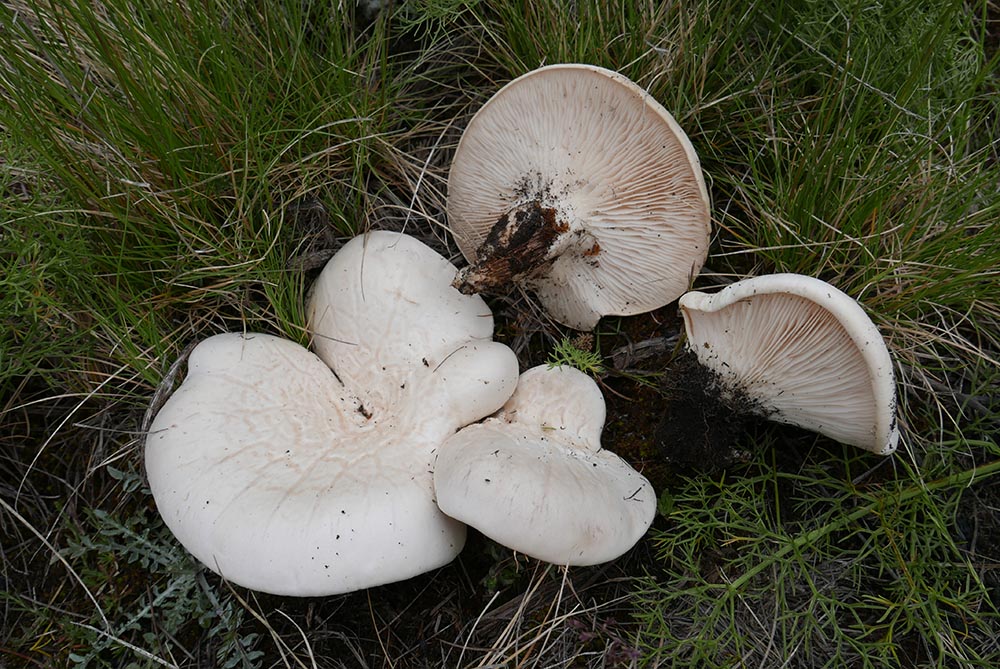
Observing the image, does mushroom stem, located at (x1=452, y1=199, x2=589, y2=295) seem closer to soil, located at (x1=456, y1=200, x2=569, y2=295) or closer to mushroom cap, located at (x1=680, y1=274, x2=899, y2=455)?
soil, located at (x1=456, y1=200, x2=569, y2=295)

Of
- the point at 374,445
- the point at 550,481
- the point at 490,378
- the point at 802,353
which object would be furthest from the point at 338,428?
the point at 802,353

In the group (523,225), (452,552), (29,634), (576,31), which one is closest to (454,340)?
(523,225)

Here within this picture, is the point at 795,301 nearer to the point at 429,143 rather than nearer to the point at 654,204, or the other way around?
the point at 654,204

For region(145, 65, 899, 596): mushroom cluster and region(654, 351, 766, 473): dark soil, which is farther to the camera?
region(654, 351, 766, 473): dark soil

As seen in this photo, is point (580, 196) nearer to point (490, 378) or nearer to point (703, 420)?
point (490, 378)

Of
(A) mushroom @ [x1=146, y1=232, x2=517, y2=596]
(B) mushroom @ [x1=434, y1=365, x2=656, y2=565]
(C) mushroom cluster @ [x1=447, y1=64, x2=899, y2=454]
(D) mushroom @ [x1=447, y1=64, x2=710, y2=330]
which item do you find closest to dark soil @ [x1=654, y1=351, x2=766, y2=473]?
(C) mushroom cluster @ [x1=447, y1=64, x2=899, y2=454]
